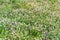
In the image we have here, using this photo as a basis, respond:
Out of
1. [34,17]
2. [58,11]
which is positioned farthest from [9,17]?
[58,11]

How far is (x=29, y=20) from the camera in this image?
9.34 metres

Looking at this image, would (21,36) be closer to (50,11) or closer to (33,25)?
(33,25)

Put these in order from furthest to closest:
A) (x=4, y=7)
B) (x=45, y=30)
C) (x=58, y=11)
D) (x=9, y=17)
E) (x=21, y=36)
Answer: (x=58, y=11) < (x=4, y=7) < (x=9, y=17) < (x=45, y=30) < (x=21, y=36)

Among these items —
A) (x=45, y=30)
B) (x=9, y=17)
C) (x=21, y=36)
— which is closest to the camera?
(x=21, y=36)

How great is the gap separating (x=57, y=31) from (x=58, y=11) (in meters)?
2.49

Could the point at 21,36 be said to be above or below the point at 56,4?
above

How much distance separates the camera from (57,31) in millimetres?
8836

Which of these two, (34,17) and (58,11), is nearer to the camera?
(34,17)

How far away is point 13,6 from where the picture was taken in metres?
10.7

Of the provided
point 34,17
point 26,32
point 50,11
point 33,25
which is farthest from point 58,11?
point 26,32

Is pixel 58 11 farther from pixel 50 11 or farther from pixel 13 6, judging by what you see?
pixel 13 6

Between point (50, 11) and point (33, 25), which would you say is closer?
point (33, 25)

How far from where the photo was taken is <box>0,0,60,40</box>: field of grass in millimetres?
8070

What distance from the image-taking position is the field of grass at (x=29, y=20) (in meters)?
8.07
